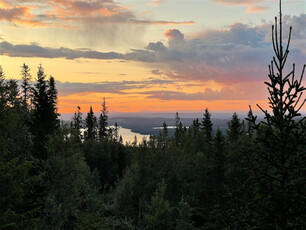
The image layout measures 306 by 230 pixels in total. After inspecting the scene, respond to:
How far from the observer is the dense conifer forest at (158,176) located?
363 inches

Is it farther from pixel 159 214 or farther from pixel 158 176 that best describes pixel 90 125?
pixel 159 214

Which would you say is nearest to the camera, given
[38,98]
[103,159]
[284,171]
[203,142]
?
[284,171]

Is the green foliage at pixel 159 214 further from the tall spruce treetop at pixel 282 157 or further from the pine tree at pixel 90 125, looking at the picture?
the pine tree at pixel 90 125

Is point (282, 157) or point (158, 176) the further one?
point (158, 176)

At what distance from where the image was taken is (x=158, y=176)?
4547 centimetres

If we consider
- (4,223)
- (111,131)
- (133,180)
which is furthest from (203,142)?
(4,223)

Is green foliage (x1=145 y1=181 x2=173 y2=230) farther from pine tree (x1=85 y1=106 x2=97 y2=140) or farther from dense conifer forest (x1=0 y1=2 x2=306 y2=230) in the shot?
pine tree (x1=85 y1=106 x2=97 y2=140)

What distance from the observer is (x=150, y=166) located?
46.7 m

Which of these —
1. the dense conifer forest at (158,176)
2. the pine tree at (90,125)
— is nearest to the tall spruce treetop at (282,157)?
the dense conifer forest at (158,176)

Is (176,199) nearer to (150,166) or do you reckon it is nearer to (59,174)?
(150,166)

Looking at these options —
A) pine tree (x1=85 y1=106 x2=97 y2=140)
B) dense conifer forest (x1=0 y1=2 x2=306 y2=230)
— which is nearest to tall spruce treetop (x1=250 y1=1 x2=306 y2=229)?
dense conifer forest (x1=0 y1=2 x2=306 y2=230)

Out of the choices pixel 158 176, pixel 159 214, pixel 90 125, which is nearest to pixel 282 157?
pixel 159 214

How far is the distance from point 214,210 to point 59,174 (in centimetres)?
1862

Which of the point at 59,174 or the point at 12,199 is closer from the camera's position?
the point at 12,199
